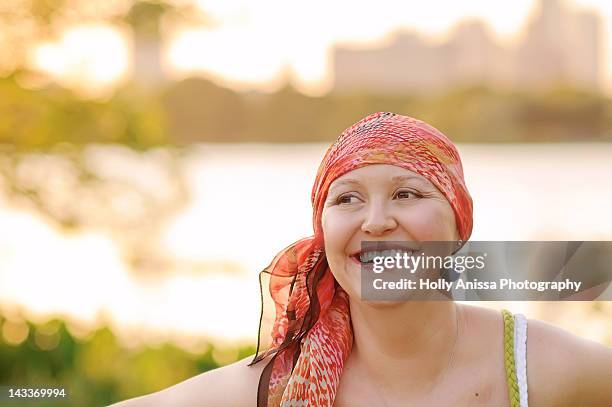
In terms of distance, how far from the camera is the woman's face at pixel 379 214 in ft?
6.14

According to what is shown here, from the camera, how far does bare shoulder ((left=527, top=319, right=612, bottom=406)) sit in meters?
1.94

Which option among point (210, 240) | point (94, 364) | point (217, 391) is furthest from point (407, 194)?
point (210, 240)

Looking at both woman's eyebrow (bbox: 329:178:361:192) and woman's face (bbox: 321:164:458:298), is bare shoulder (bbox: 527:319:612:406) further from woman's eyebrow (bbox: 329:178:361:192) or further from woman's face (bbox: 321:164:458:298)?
woman's eyebrow (bbox: 329:178:361:192)

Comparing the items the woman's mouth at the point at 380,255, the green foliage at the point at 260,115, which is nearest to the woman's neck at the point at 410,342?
the woman's mouth at the point at 380,255

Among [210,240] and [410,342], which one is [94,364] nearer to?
[410,342]

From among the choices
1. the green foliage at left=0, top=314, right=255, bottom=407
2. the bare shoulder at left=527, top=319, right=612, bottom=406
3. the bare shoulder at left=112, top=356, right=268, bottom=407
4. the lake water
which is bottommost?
the bare shoulder at left=527, top=319, right=612, bottom=406

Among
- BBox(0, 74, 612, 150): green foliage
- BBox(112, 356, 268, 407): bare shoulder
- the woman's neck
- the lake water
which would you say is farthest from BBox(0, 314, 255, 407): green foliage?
the woman's neck

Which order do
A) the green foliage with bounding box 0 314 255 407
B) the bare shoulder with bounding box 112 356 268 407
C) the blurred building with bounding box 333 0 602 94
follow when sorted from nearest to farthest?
the bare shoulder with bounding box 112 356 268 407
the green foliage with bounding box 0 314 255 407
the blurred building with bounding box 333 0 602 94

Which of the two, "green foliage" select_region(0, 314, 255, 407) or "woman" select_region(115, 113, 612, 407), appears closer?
"woman" select_region(115, 113, 612, 407)

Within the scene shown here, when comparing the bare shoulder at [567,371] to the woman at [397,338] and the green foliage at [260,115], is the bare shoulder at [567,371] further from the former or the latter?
the green foliage at [260,115]

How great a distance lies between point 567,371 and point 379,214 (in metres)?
0.53

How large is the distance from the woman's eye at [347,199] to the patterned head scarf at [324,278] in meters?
0.05

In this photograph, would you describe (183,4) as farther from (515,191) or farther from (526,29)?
(526,29)

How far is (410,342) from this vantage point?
196 cm
